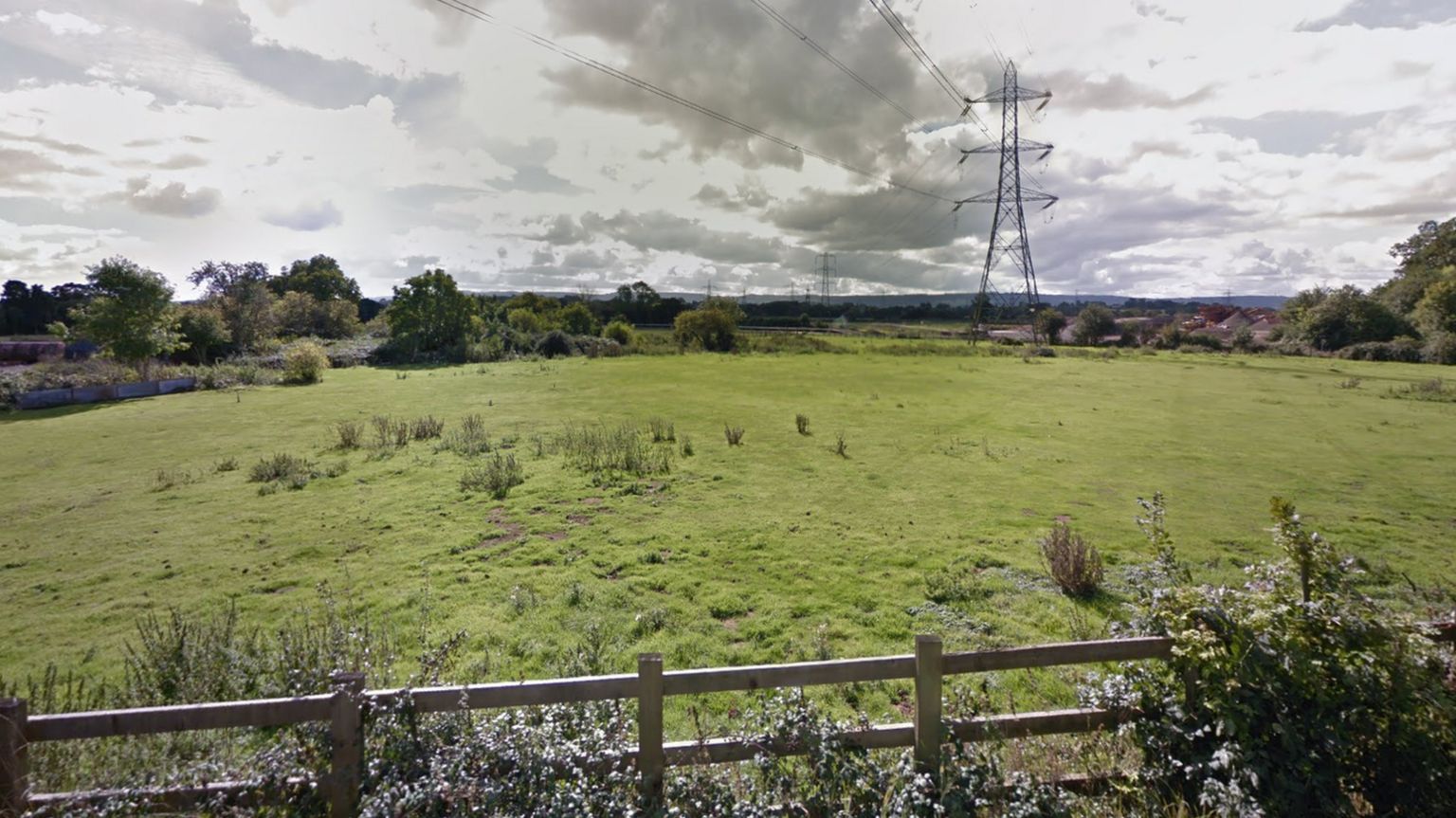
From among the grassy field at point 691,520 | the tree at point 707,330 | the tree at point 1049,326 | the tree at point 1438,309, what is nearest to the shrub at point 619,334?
the tree at point 707,330

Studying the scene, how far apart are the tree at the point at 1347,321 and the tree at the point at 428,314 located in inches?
3214

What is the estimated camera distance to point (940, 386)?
105 ft

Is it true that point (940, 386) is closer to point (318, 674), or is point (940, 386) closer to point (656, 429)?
point (656, 429)

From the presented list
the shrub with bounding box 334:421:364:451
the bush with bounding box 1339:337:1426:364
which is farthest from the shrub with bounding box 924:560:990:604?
the bush with bounding box 1339:337:1426:364

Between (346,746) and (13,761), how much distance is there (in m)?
1.71

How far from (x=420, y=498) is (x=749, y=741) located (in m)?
10.7

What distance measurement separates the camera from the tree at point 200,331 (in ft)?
127

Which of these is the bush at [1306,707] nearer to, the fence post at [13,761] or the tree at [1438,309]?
the fence post at [13,761]

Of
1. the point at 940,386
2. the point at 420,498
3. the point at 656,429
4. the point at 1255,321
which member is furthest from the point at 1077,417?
the point at 1255,321

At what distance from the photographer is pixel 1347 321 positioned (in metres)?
57.3

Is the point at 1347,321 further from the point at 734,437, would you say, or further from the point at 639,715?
the point at 639,715

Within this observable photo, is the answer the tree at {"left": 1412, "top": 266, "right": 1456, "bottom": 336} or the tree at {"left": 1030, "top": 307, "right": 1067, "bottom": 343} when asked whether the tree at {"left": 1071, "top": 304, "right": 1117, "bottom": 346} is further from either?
the tree at {"left": 1412, "top": 266, "right": 1456, "bottom": 336}

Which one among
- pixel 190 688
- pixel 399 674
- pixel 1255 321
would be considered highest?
pixel 1255 321

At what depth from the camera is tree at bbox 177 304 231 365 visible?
38562 mm
